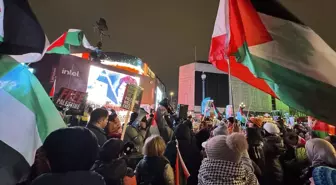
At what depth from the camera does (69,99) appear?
4.20m

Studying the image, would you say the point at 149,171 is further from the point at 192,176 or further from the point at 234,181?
the point at 192,176

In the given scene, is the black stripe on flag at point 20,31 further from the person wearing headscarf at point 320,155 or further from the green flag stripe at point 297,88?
the person wearing headscarf at point 320,155

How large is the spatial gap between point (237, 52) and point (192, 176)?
2854 millimetres

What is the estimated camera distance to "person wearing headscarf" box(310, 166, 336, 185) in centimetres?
263

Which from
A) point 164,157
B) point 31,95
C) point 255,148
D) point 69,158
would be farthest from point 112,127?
point 69,158

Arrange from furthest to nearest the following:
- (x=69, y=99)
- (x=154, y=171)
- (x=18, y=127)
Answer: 1. (x=69, y=99)
2. (x=154, y=171)
3. (x=18, y=127)

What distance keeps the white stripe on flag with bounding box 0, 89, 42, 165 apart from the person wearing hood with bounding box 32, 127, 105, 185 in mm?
456

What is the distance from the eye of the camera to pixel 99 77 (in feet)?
48.1

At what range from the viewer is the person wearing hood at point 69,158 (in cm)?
185

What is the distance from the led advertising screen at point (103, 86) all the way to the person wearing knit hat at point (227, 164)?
11593 millimetres

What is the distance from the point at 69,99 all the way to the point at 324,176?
3.69 m

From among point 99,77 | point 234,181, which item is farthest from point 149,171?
point 99,77

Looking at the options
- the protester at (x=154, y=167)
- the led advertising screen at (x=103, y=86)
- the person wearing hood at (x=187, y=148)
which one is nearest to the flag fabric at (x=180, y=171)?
the person wearing hood at (x=187, y=148)

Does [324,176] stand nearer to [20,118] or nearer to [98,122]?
[98,122]
